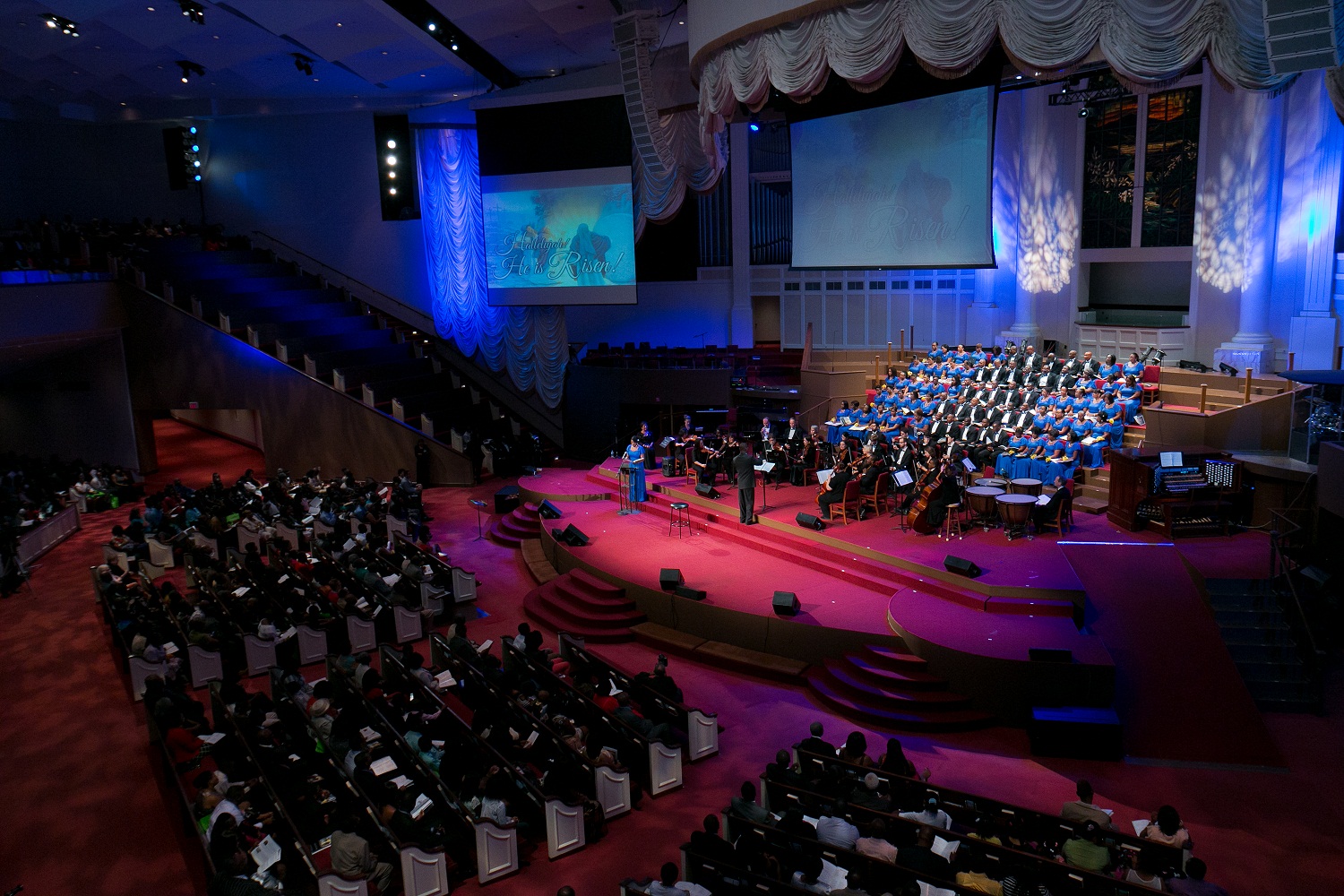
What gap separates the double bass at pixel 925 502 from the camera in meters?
12.6

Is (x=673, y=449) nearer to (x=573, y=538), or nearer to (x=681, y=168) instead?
(x=573, y=538)

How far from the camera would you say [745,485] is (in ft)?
45.0

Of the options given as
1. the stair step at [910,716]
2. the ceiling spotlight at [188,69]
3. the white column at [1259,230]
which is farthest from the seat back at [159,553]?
the white column at [1259,230]

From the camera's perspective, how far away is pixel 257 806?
317 inches

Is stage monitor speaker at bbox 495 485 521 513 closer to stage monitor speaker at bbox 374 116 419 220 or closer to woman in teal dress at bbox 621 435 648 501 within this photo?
woman in teal dress at bbox 621 435 648 501

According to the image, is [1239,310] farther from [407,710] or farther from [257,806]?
[257,806]

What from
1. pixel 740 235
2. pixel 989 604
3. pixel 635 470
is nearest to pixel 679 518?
pixel 635 470

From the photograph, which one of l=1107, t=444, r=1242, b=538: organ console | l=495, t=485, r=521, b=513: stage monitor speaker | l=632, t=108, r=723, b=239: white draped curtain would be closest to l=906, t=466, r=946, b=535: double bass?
l=1107, t=444, r=1242, b=538: organ console

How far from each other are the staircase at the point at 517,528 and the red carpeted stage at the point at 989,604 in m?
2.24

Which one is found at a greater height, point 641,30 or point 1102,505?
point 641,30

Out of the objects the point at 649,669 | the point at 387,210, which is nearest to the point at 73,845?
the point at 649,669

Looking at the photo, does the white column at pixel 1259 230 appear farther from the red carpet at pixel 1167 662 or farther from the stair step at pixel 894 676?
the stair step at pixel 894 676

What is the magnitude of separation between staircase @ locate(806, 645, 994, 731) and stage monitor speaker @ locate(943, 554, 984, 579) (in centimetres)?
138

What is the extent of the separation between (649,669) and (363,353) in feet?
49.3
